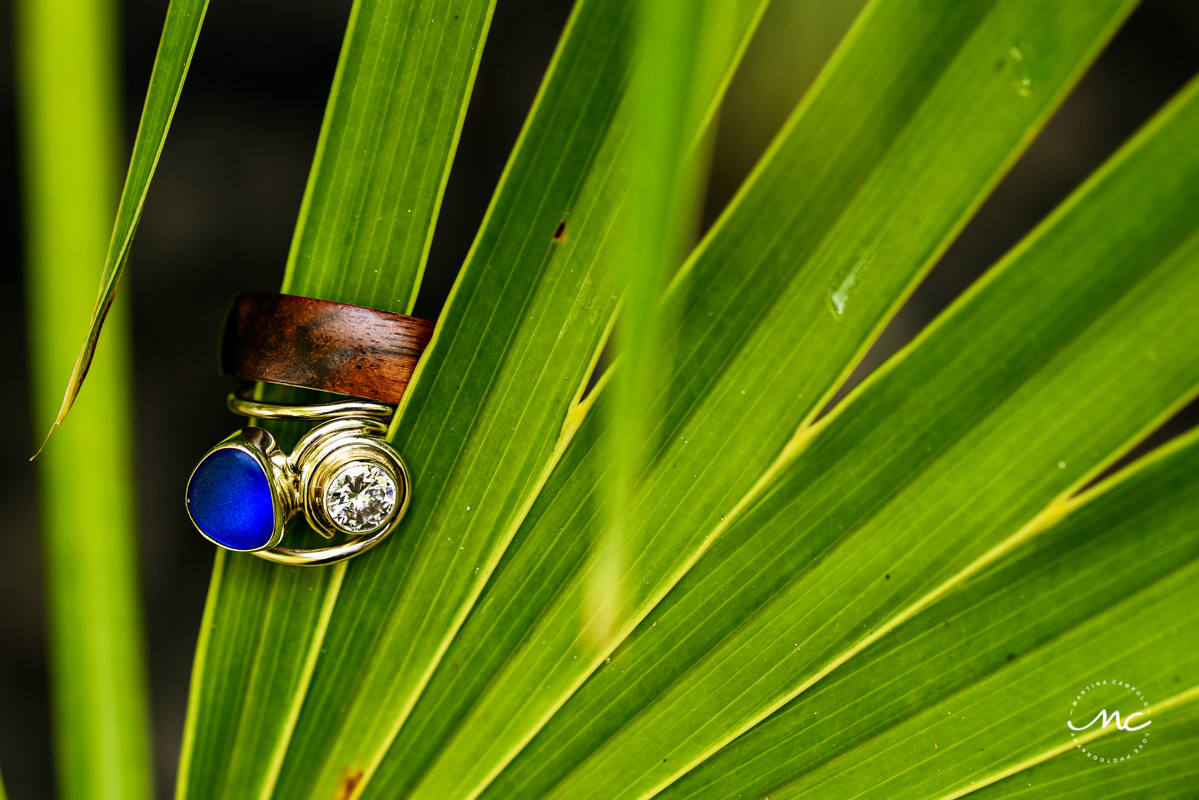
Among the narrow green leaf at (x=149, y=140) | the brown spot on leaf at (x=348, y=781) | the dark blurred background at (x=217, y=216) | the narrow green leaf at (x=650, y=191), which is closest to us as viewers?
the narrow green leaf at (x=650, y=191)

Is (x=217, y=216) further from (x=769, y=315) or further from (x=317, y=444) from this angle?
(x=769, y=315)

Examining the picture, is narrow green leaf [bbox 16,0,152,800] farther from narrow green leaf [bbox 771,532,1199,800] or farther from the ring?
narrow green leaf [bbox 771,532,1199,800]

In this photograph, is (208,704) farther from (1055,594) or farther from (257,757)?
(1055,594)

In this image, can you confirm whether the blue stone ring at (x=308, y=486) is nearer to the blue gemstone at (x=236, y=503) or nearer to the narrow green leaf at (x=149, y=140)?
the blue gemstone at (x=236, y=503)

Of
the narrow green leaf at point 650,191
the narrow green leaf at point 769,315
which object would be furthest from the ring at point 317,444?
the narrow green leaf at point 650,191

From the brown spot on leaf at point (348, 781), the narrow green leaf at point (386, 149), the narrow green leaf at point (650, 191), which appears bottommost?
the brown spot on leaf at point (348, 781)

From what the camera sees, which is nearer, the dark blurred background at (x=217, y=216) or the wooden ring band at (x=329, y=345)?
the wooden ring band at (x=329, y=345)

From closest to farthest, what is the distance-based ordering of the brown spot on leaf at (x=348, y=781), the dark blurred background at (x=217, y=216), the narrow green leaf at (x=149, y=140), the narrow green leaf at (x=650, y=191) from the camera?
the narrow green leaf at (x=650, y=191) → the narrow green leaf at (x=149, y=140) → the brown spot on leaf at (x=348, y=781) → the dark blurred background at (x=217, y=216)

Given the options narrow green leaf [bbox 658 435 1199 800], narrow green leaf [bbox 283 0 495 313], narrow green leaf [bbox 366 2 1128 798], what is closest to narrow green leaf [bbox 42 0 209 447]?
narrow green leaf [bbox 283 0 495 313]

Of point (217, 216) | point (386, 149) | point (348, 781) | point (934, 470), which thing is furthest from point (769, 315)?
point (217, 216)
